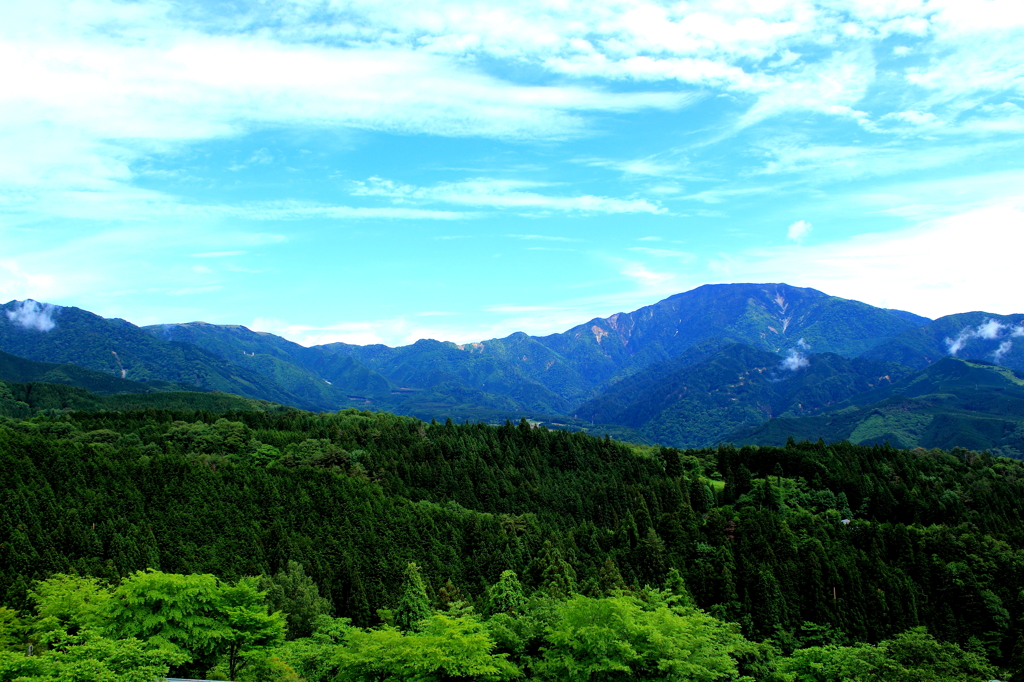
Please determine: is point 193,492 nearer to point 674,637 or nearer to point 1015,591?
point 674,637

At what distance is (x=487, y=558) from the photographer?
93375 mm

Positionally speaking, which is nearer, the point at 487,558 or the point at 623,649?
the point at 623,649

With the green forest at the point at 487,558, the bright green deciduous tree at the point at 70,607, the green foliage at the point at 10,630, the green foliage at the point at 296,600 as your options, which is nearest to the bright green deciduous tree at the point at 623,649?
the green forest at the point at 487,558

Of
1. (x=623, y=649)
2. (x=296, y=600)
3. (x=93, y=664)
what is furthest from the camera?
(x=296, y=600)

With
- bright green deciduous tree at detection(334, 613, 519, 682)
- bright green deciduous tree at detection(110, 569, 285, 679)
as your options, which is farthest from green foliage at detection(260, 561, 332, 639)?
bright green deciduous tree at detection(334, 613, 519, 682)

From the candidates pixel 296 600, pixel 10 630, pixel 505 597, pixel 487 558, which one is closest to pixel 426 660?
pixel 505 597

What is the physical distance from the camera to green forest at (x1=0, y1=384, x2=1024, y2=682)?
43.5 meters

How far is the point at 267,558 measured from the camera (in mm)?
87875

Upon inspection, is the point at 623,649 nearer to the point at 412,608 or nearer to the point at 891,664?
the point at 891,664

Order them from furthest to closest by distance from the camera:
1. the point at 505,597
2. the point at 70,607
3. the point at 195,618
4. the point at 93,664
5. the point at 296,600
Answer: the point at 296,600, the point at 505,597, the point at 70,607, the point at 195,618, the point at 93,664

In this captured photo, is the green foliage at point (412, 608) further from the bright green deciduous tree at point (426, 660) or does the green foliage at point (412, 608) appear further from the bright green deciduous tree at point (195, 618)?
the bright green deciduous tree at point (426, 660)

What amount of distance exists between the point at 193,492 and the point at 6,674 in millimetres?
62902

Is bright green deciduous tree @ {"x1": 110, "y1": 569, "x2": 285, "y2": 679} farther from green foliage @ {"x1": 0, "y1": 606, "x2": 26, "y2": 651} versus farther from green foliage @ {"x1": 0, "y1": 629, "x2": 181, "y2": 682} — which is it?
green foliage @ {"x1": 0, "y1": 606, "x2": 26, "y2": 651}

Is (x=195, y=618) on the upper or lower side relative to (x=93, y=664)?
lower
